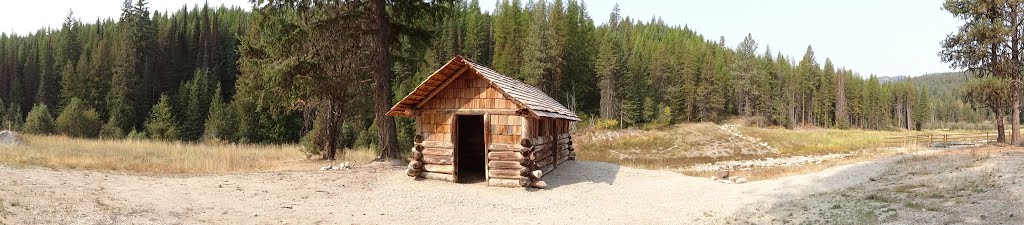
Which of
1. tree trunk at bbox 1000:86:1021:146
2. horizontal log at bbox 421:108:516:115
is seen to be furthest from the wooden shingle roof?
tree trunk at bbox 1000:86:1021:146

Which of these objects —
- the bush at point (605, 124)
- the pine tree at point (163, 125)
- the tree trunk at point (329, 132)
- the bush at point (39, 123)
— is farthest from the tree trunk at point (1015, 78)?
the bush at point (39, 123)

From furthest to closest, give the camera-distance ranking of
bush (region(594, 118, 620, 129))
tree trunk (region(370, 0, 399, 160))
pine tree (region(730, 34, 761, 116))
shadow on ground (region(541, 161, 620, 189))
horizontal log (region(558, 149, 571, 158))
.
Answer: pine tree (region(730, 34, 761, 116))
bush (region(594, 118, 620, 129))
horizontal log (region(558, 149, 571, 158))
tree trunk (region(370, 0, 399, 160))
shadow on ground (region(541, 161, 620, 189))

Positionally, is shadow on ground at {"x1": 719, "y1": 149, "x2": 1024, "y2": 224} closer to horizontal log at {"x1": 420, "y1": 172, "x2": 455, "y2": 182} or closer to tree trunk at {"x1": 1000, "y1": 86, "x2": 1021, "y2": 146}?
horizontal log at {"x1": 420, "y1": 172, "x2": 455, "y2": 182}

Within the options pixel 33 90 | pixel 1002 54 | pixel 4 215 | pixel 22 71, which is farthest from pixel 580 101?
pixel 22 71

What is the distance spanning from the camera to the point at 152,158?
18.7m

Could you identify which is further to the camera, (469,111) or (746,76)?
(746,76)

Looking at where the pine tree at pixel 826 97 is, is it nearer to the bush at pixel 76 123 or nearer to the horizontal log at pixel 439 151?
the horizontal log at pixel 439 151

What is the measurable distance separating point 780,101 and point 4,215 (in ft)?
313

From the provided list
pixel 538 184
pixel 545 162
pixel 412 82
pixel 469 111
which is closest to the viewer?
pixel 538 184

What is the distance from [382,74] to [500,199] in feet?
24.6

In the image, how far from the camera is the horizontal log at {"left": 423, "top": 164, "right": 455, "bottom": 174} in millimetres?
15250

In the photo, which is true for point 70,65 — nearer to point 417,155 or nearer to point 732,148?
point 417,155

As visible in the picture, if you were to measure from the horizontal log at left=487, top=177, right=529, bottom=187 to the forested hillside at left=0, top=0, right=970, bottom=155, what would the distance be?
727 cm

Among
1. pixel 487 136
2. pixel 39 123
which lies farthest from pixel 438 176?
pixel 39 123
